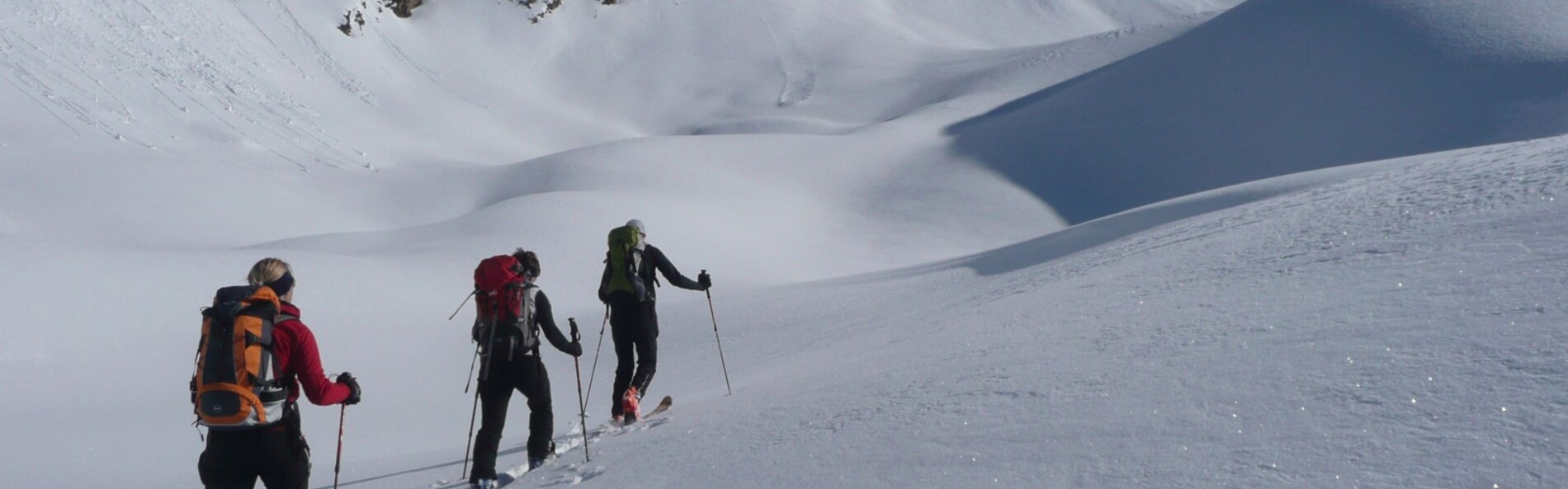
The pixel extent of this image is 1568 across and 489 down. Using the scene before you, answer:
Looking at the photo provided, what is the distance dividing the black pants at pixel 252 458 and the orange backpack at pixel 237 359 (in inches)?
4.6

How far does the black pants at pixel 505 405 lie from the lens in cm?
551

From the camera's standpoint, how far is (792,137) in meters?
32.2

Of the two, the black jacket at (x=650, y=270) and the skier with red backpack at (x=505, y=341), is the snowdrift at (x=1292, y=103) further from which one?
the skier with red backpack at (x=505, y=341)

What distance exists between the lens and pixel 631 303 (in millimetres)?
6863

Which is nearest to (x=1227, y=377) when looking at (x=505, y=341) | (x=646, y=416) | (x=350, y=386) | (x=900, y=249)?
(x=350, y=386)

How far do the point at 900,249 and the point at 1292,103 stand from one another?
482 inches

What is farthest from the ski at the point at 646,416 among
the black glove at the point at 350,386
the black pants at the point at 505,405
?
the black glove at the point at 350,386

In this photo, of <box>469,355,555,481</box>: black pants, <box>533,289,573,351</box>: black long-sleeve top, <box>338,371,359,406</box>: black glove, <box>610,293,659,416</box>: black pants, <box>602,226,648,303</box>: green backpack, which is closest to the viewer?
<box>338,371,359,406</box>: black glove

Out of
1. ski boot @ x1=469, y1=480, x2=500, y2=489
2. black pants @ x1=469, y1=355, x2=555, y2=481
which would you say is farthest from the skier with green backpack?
ski boot @ x1=469, y1=480, x2=500, y2=489

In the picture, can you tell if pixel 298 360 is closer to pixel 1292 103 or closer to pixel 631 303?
pixel 631 303

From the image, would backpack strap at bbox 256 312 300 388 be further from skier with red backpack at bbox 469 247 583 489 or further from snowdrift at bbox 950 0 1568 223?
snowdrift at bbox 950 0 1568 223

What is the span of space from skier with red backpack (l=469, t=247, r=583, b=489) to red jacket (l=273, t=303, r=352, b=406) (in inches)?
58.4

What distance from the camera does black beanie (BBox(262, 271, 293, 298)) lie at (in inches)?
154

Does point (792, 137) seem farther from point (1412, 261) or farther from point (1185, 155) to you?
point (1412, 261)
